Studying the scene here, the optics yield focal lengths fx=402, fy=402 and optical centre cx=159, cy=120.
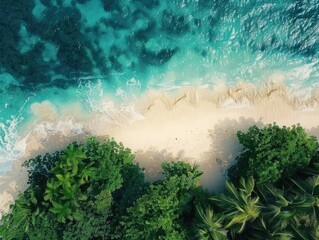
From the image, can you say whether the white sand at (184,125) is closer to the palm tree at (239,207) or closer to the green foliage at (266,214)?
the palm tree at (239,207)

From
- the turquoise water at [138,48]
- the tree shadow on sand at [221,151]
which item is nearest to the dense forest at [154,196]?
the tree shadow on sand at [221,151]

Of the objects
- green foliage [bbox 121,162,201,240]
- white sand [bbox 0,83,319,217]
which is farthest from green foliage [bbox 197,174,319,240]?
white sand [bbox 0,83,319,217]

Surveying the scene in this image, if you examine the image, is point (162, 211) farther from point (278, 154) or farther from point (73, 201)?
point (278, 154)

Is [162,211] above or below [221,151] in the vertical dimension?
below

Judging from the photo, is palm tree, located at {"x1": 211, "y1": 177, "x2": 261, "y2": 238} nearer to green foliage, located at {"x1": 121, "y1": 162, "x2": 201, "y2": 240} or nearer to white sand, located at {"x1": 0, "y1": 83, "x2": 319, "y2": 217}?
green foliage, located at {"x1": 121, "y1": 162, "x2": 201, "y2": 240}

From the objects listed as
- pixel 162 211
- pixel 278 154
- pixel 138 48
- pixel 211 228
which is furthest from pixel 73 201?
pixel 278 154
